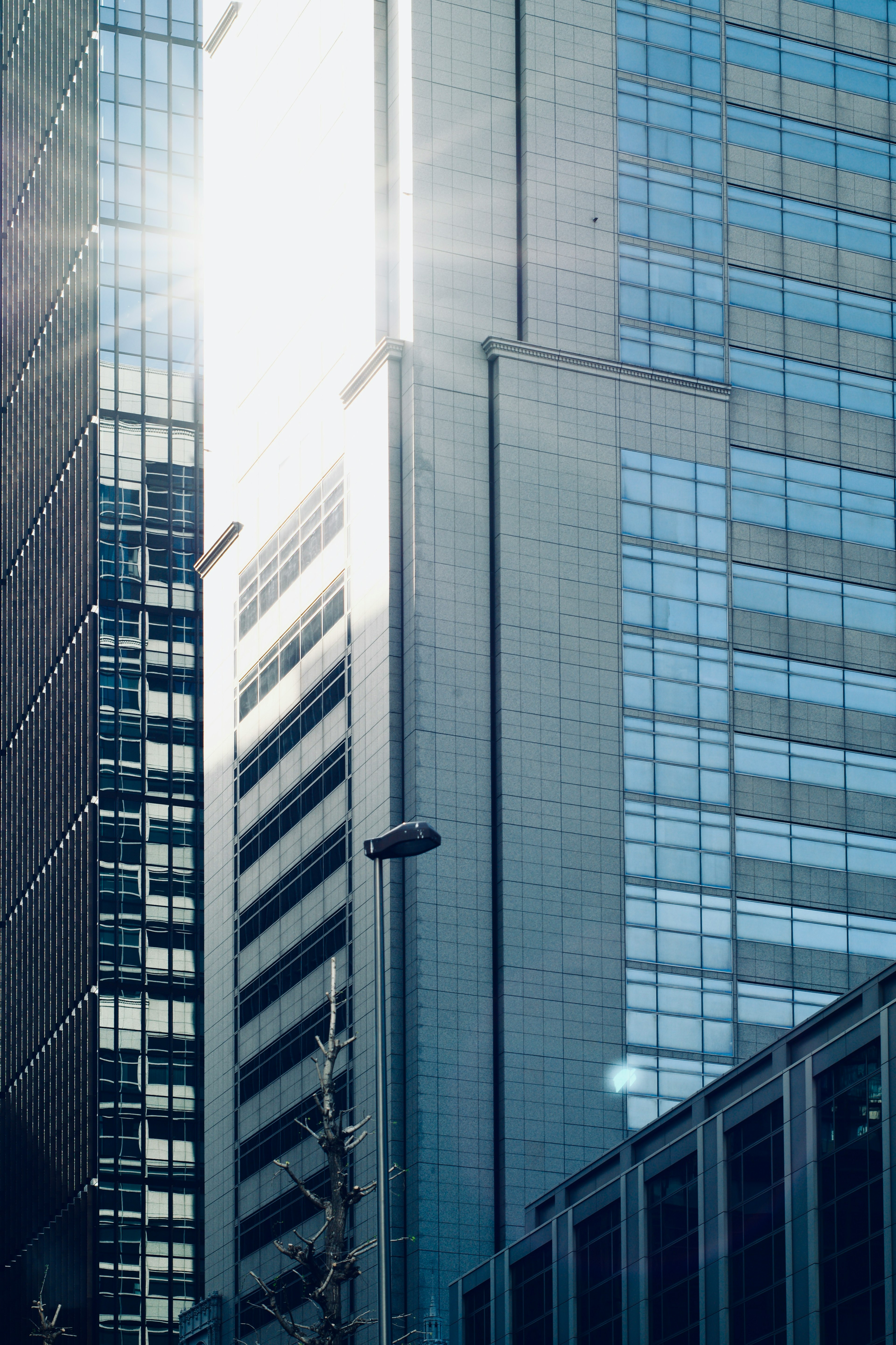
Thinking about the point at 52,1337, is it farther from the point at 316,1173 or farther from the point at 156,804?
the point at 156,804

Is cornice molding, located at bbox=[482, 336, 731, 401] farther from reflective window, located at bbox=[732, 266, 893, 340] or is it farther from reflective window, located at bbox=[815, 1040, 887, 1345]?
reflective window, located at bbox=[815, 1040, 887, 1345]

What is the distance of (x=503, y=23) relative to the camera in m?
93.9

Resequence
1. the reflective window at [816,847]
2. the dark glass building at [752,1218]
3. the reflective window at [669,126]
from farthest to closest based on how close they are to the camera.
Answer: the reflective window at [669,126] → the reflective window at [816,847] → the dark glass building at [752,1218]

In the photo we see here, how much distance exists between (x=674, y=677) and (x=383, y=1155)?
52.2m

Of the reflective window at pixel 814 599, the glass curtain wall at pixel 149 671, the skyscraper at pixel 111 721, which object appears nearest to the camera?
the reflective window at pixel 814 599

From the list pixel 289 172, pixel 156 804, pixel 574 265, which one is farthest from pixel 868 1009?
pixel 156 804

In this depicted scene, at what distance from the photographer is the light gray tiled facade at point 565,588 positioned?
8306 centimetres

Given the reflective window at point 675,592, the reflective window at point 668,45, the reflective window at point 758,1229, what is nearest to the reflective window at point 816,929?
the reflective window at point 675,592

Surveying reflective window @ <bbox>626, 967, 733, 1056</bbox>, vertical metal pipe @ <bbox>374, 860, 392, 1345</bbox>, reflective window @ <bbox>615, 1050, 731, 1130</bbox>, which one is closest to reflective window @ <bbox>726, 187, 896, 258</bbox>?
Result: reflective window @ <bbox>626, 967, 733, 1056</bbox>

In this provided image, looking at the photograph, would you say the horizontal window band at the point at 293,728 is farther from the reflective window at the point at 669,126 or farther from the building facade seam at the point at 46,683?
the building facade seam at the point at 46,683

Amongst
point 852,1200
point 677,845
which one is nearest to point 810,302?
point 677,845

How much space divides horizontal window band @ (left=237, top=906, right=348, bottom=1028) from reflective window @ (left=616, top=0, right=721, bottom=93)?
3599 centimetres

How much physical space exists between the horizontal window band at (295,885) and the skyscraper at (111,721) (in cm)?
4841

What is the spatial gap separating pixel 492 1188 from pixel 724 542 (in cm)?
2699
